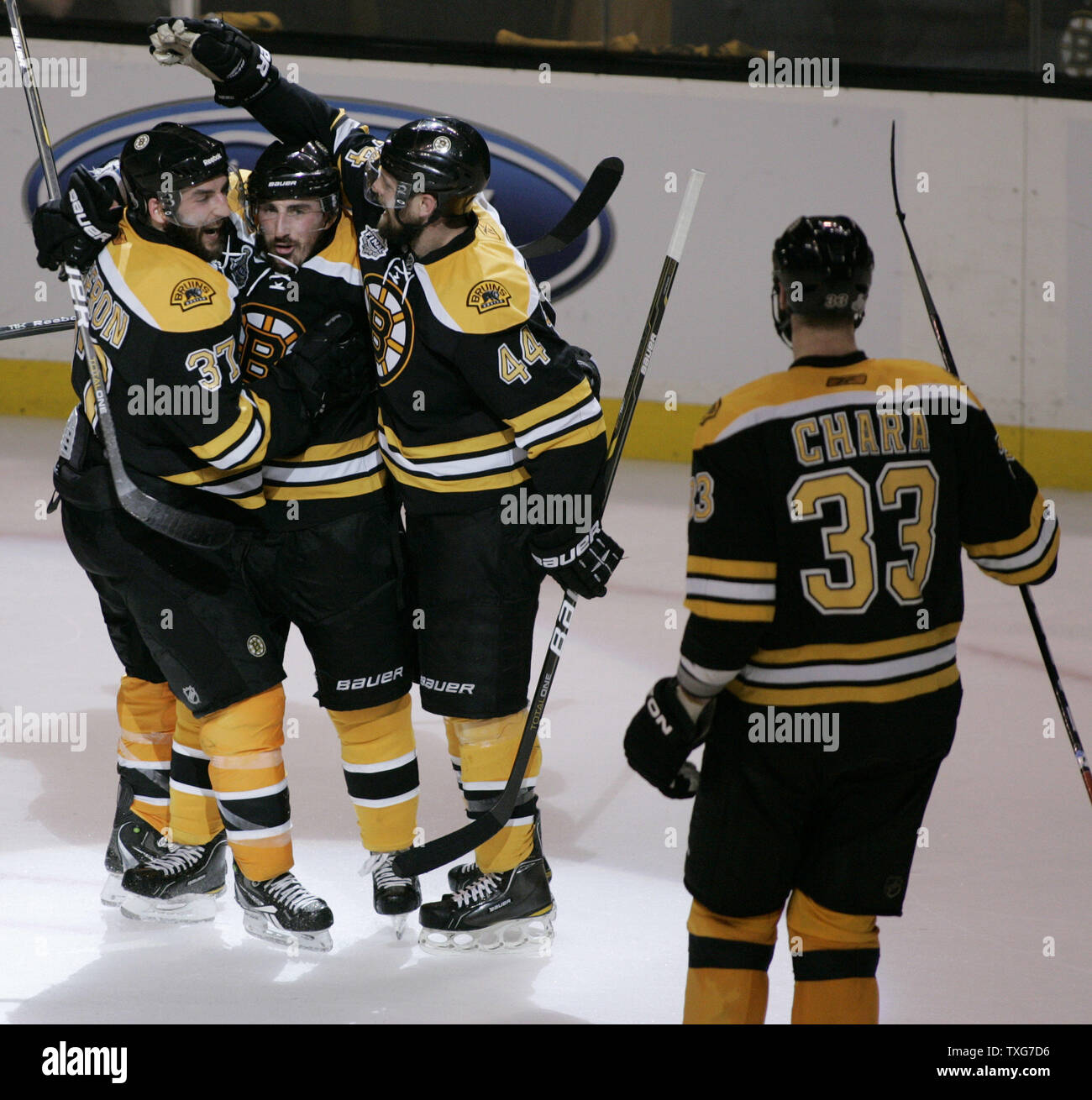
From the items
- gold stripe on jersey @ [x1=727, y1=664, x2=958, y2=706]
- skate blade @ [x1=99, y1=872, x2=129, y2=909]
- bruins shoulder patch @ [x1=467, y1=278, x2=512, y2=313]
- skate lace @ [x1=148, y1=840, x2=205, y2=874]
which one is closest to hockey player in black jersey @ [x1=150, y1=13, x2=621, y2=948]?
bruins shoulder patch @ [x1=467, y1=278, x2=512, y2=313]

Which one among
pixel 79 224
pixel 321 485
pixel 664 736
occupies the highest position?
pixel 79 224

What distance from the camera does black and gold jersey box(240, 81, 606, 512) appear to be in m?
2.51

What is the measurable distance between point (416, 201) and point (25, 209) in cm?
451

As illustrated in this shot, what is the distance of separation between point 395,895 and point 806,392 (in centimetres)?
133

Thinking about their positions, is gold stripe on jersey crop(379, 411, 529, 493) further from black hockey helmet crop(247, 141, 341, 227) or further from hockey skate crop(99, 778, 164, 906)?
hockey skate crop(99, 778, 164, 906)

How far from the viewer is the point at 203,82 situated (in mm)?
6305

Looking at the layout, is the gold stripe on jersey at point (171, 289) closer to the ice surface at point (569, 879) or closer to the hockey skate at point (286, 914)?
the hockey skate at point (286, 914)

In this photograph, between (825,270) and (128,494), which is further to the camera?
(128,494)

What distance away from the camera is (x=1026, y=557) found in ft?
6.64

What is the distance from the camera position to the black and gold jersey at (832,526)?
6.05ft

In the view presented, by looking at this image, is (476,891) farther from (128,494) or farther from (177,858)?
(128,494)

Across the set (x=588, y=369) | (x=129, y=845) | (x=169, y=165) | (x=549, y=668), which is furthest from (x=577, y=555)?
(x=129, y=845)
